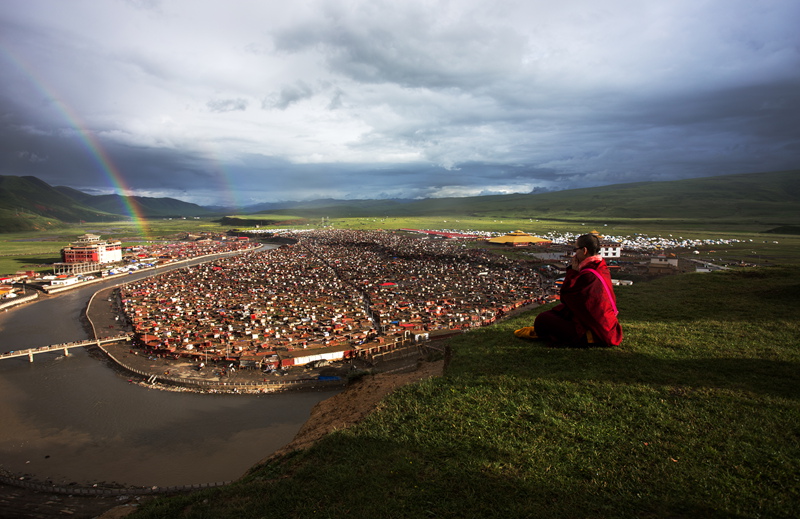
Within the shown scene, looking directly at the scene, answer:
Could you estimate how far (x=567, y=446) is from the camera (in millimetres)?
4680

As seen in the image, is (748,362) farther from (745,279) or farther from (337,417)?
(745,279)

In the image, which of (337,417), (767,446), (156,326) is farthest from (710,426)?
(156,326)

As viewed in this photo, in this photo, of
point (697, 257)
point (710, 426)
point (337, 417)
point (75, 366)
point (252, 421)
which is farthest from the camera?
point (697, 257)

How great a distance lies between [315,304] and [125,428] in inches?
607

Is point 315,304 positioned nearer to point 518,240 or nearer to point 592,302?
point 592,302

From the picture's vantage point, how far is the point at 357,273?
41.9 m

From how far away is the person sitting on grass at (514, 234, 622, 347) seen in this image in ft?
22.7

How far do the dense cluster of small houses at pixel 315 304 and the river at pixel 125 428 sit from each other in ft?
10.6

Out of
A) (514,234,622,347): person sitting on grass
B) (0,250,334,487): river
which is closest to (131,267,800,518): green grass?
(514,234,622,347): person sitting on grass

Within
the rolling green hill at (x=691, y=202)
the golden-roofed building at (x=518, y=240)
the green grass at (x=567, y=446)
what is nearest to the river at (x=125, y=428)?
the green grass at (x=567, y=446)

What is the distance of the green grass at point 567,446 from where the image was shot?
12.7 feet

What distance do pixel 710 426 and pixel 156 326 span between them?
26340 millimetres

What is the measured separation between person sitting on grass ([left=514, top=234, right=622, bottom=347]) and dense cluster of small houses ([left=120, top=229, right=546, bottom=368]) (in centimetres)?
1252

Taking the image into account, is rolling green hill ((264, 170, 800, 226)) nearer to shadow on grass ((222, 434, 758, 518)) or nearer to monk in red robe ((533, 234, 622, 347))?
monk in red robe ((533, 234, 622, 347))
